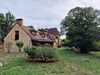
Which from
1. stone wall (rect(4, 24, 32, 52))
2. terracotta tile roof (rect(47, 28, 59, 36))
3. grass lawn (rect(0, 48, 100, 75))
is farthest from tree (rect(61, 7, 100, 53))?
terracotta tile roof (rect(47, 28, 59, 36))

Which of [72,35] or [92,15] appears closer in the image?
[92,15]

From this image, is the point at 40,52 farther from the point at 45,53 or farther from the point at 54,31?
the point at 54,31

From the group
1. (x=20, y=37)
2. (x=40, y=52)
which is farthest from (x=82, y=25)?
(x=20, y=37)

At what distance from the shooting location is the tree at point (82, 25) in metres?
13.5

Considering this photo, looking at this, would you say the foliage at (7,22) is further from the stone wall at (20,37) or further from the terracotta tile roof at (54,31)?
the stone wall at (20,37)

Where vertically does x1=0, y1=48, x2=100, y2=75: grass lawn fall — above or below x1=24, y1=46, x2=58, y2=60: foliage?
below

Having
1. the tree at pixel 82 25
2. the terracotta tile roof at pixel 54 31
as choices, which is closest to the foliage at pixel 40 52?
the tree at pixel 82 25

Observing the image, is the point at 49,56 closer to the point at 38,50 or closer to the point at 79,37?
the point at 38,50

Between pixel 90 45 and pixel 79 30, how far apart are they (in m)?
3.35

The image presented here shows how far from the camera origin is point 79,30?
14.1m

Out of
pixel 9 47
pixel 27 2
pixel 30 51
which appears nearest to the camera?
pixel 30 51

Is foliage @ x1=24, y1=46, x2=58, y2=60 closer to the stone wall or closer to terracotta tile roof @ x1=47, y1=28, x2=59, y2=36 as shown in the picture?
the stone wall

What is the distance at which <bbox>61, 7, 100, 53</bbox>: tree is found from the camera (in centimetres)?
1353

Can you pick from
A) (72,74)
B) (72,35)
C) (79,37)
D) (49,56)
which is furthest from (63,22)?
(72,74)
